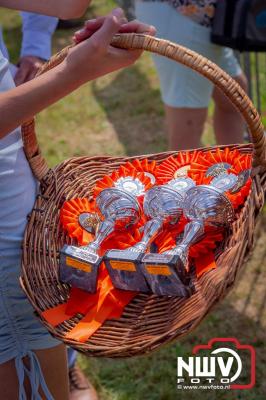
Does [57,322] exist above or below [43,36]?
below

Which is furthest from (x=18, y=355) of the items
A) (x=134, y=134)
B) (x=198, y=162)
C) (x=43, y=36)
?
(x=134, y=134)

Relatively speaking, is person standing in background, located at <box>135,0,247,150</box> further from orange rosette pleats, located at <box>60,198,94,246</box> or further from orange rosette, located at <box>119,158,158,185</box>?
orange rosette pleats, located at <box>60,198,94,246</box>

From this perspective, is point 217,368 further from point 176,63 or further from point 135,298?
point 176,63

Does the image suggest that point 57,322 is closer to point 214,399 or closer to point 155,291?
point 155,291

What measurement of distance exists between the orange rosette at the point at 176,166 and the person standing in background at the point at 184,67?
2.55 feet

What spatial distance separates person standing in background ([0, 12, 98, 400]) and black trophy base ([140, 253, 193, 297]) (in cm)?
76

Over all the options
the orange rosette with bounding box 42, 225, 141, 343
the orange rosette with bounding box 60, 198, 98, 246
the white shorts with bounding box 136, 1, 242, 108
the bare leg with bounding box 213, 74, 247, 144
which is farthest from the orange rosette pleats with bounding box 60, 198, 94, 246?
the bare leg with bounding box 213, 74, 247, 144

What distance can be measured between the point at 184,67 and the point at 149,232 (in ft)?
3.34

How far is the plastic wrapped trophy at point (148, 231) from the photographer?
45.3 inches

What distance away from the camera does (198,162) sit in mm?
1374

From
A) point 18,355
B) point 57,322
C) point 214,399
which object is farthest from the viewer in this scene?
point 214,399

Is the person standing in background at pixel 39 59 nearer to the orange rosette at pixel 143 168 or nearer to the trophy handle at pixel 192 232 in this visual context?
the orange rosette at pixel 143 168

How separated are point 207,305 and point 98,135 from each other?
228 centimetres

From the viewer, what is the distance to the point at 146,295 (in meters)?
1.20
